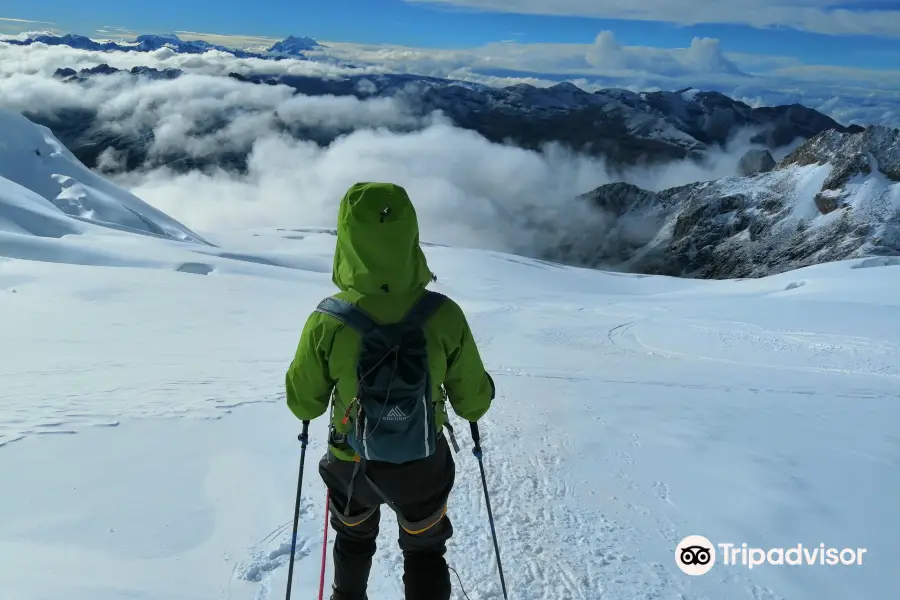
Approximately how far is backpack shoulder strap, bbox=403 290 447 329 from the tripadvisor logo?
321 centimetres

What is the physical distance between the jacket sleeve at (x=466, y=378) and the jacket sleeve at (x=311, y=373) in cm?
65

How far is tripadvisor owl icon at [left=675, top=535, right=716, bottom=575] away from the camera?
480 cm

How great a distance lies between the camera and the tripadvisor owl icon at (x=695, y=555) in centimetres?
480

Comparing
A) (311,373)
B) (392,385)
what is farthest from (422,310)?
(311,373)

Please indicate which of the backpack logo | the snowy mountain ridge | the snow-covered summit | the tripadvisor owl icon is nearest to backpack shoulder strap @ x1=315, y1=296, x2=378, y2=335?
the backpack logo

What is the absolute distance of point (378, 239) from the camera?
300cm

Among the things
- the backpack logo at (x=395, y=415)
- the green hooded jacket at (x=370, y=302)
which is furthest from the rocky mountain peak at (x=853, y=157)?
the backpack logo at (x=395, y=415)

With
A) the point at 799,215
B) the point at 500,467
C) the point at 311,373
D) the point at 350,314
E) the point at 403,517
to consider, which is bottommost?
the point at 799,215

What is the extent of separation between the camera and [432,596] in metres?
3.54

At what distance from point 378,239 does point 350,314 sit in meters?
0.40

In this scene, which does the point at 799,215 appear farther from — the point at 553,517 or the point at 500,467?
the point at 553,517

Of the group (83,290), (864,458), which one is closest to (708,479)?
(864,458)

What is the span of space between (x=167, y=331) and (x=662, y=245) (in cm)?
19648

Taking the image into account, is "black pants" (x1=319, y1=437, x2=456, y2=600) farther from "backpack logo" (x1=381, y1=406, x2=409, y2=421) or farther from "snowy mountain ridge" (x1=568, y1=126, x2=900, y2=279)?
"snowy mountain ridge" (x1=568, y1=126, x2=900, y2=279)
